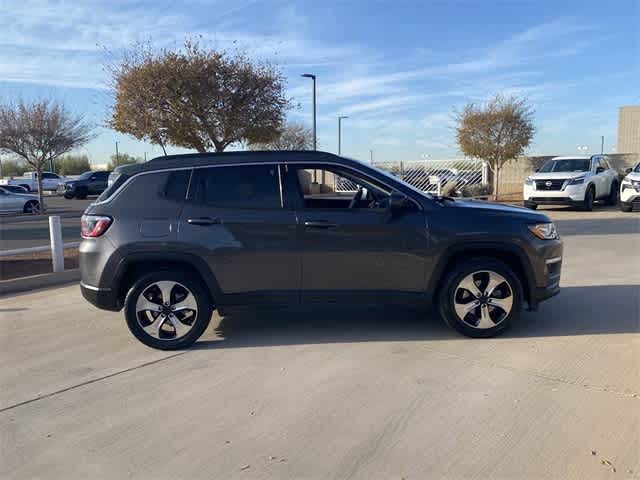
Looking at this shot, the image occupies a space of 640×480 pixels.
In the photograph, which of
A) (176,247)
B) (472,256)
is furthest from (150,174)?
(472,256)

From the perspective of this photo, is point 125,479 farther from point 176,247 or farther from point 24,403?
point 176,247

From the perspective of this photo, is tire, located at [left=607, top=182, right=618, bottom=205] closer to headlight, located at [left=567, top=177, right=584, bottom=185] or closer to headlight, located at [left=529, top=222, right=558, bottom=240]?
headlight, located at [left=567, top=177, right=584, bottom=185]

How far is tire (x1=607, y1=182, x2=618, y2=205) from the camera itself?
61.4 ft

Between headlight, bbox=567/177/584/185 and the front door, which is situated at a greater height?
headlight, bbox=567/177/584/185

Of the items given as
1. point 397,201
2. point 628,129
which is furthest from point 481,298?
point 628,129

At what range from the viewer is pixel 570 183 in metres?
16.5

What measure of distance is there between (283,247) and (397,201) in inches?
43.1

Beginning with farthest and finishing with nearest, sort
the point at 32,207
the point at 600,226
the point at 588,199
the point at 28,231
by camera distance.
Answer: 1. the point at 32,207
2. the point at 588,199
3. the point at 28,231
4. the point at 600,226

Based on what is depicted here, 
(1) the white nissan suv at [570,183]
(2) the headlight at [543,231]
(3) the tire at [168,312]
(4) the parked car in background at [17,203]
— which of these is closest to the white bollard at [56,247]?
(3) the tire at [168,312]

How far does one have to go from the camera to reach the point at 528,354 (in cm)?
446

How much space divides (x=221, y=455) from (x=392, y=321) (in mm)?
2791

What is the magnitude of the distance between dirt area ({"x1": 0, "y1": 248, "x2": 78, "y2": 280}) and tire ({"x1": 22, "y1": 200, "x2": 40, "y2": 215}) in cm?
1377

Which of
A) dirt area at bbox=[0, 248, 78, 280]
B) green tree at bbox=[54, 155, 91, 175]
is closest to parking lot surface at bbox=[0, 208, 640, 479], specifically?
dirt area at bbox=[0, 248, 78, 280]

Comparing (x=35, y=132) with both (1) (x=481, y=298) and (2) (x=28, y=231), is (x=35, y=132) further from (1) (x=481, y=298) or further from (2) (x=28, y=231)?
(1) (x=481, y=298)
